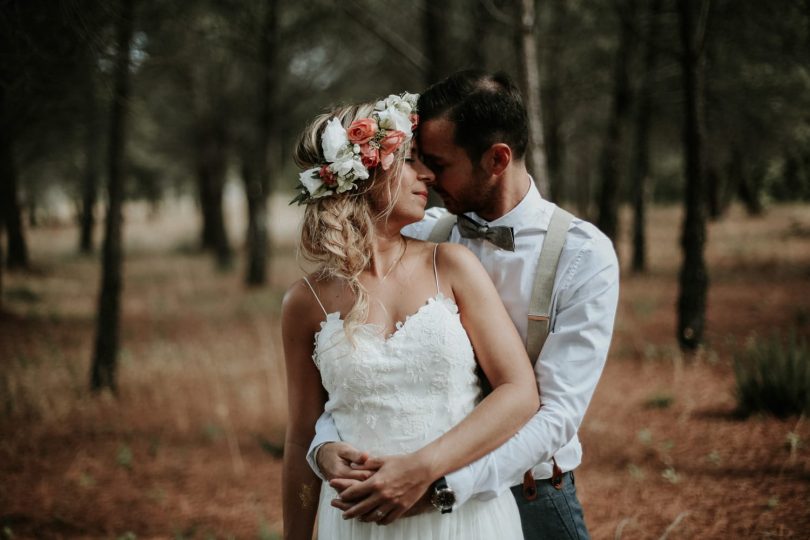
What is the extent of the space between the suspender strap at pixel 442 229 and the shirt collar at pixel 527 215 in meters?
0.25

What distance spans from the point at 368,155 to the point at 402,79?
1242 cm

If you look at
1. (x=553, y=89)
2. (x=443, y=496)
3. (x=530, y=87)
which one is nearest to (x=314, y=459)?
(x=443, y=496)

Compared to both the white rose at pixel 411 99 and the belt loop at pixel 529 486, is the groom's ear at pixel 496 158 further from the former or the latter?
the belt loop at pixel 529 486

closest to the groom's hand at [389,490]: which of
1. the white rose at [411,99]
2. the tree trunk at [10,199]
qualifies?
the white rose at [411,99]

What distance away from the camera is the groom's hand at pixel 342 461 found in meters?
1.96

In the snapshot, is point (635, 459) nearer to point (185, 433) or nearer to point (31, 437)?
point (185, 433)

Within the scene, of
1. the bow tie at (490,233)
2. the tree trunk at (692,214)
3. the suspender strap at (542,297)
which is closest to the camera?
the suspender strap at (542,297)

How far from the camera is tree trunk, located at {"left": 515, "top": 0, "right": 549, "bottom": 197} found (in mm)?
4828

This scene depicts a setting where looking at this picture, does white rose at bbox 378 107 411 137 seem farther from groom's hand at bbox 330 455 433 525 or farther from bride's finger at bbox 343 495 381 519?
bride's finger at bbox 343 495 381 519

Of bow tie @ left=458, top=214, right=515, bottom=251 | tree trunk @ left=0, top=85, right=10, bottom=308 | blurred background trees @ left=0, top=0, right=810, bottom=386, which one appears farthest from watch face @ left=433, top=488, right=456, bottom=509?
tree trunk @ left=0, top=85, right=10, bottom=308

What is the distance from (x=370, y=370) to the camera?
81.4 inches

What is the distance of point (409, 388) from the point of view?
210 centimetres

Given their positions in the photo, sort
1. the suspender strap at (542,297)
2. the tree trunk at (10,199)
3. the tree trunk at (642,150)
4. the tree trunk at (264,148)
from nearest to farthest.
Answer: the suspender strap at (542,297)
the tree trunk at (10,199)
the tree trunk at (642,150)
the tree trunk at (264,148)

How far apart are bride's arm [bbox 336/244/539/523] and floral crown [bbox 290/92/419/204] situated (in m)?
0.40
